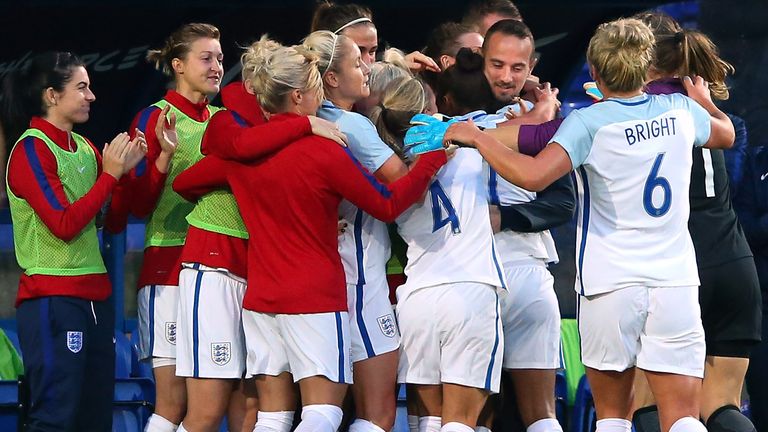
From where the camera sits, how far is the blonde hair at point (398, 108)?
507 cm

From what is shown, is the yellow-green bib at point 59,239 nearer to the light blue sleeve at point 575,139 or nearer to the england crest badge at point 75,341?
the england crest badge at point 75,341

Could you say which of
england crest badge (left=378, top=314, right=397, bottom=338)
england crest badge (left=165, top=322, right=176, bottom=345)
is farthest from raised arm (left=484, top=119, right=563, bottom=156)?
england crest badge (left=165, top=322, right=176, bottom=345)

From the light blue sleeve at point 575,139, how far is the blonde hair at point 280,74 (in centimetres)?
84

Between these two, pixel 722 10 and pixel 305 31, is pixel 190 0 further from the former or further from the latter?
pixel 722 10

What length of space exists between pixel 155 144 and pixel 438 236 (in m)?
1.18

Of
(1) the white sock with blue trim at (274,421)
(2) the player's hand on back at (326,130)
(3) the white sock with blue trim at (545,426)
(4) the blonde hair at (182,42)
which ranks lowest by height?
(3) the white sock with blue trim at (545,426)

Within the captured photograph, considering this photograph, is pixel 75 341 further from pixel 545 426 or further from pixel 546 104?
pixel 546 104

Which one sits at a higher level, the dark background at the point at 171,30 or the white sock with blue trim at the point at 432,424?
the dark background at the point at 171,30

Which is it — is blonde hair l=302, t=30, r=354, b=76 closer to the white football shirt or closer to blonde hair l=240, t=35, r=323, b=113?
blonde hair l=240, t=35, r=323, b=113

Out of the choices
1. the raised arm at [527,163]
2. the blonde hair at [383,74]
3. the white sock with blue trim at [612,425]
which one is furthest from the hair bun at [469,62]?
the white sock with blue trim at [612,425]

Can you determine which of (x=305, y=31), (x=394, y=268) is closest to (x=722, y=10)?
(x=305, y=31)

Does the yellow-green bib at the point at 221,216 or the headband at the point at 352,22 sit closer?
the yellow-green bib at the point at 221,216

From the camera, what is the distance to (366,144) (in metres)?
5.00

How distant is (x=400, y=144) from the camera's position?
5.16 metres
